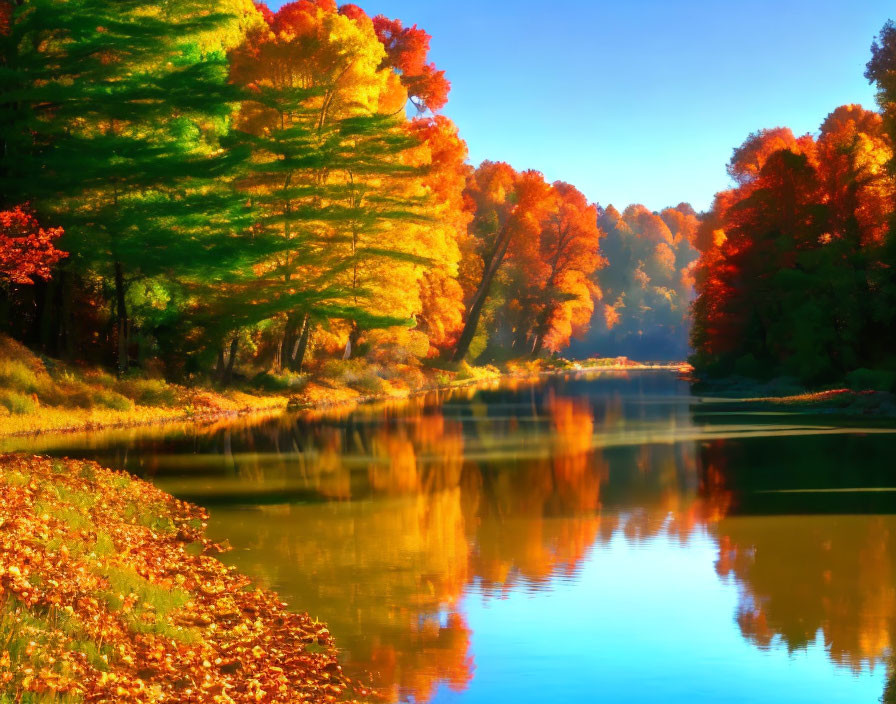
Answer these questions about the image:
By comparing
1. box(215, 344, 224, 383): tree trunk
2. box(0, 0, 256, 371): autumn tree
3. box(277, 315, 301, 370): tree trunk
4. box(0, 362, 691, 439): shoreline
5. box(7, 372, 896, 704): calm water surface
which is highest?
box(0, 0, 256, 371): autumn tree

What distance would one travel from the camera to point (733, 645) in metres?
7.50

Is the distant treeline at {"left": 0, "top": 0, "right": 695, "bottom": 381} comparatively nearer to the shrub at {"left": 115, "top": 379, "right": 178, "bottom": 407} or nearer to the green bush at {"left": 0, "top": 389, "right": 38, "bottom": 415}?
the shrub at {"left": 115, "top": 379, "right": 178, "bottom": 407}

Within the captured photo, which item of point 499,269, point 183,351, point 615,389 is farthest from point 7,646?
point 499,269

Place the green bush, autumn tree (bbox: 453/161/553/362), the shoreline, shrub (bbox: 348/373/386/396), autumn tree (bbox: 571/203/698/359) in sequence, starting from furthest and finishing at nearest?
autumn tree (bbox: 571/203/698/359) → autumn tree (bbox: 453/161/553/362) → shrub (bbox: 348/373/386/396) → the shoreline → the green bush

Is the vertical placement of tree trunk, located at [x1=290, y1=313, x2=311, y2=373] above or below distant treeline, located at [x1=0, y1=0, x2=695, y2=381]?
below

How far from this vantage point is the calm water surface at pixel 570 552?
701cm

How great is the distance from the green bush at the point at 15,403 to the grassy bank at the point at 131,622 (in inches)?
421

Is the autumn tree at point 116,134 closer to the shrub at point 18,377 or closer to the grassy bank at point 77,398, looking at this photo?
the grassy bank at point 77,398

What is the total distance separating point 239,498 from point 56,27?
51.3 feet

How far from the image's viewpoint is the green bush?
809 inches

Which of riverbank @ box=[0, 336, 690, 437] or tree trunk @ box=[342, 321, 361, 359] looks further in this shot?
tree trunk @ box=[342, 321, 361, 359]

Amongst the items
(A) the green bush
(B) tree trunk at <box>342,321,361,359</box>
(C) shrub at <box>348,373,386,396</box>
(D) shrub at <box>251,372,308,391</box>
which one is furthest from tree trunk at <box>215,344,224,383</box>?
(A) the green bush

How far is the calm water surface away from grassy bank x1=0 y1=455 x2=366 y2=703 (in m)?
0.50

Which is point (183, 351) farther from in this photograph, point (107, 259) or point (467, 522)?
point (467, 522)
